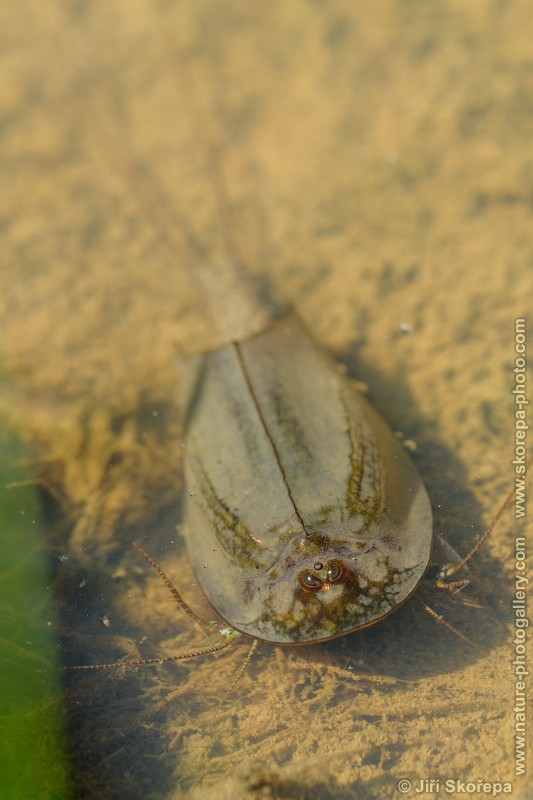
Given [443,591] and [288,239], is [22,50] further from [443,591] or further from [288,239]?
[443,591]

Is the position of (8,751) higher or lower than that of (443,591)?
higher

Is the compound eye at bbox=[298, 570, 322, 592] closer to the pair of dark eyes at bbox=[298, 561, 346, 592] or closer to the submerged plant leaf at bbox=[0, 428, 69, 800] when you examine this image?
the pair of dark eyes at bbox=[298, 561, 346, 592]

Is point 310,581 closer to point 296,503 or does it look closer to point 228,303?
point 296,503

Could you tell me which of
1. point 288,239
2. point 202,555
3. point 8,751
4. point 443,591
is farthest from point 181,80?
point 8,751

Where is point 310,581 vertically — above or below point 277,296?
above

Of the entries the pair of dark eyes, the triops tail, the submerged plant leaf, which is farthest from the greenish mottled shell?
the submerged plant leaf

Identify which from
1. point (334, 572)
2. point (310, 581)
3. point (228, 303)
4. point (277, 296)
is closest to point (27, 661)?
point (310, 581)
